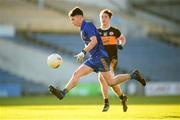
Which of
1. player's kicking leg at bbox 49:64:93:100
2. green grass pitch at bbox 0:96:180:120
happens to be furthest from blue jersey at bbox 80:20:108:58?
green grass pitch at bbox 0:96:180:120

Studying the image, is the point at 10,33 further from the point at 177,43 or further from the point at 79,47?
the point at 177,43

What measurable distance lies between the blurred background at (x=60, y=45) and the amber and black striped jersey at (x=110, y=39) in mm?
16261

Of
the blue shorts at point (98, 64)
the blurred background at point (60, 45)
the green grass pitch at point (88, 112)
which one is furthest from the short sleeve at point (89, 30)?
the blurred background at point (60, 45)

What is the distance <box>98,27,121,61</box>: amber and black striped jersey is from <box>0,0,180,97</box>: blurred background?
53.4 feet

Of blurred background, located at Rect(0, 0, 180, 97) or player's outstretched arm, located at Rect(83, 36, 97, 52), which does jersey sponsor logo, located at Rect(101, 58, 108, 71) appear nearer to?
player's outstretched arm, located at Rect(83, 36, 97, 52)

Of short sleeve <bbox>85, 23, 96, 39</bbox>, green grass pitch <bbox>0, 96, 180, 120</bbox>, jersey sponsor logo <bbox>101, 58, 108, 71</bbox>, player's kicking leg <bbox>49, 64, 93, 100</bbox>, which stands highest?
short sleeve <bbox>85, 23, 96, 39</bbox>

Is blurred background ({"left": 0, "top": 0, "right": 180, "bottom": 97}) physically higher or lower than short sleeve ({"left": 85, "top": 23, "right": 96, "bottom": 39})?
lower

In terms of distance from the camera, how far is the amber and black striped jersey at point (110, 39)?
13320 mm

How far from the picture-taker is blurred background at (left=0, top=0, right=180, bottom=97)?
3181 centimetres

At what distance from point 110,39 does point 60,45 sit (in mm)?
20534

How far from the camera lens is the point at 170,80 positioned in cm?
3250

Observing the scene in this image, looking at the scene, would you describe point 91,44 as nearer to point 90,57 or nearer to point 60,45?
point 90,57

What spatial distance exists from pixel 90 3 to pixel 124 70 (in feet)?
18.9

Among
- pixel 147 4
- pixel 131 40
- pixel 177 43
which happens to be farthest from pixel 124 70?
pixel 147 4
